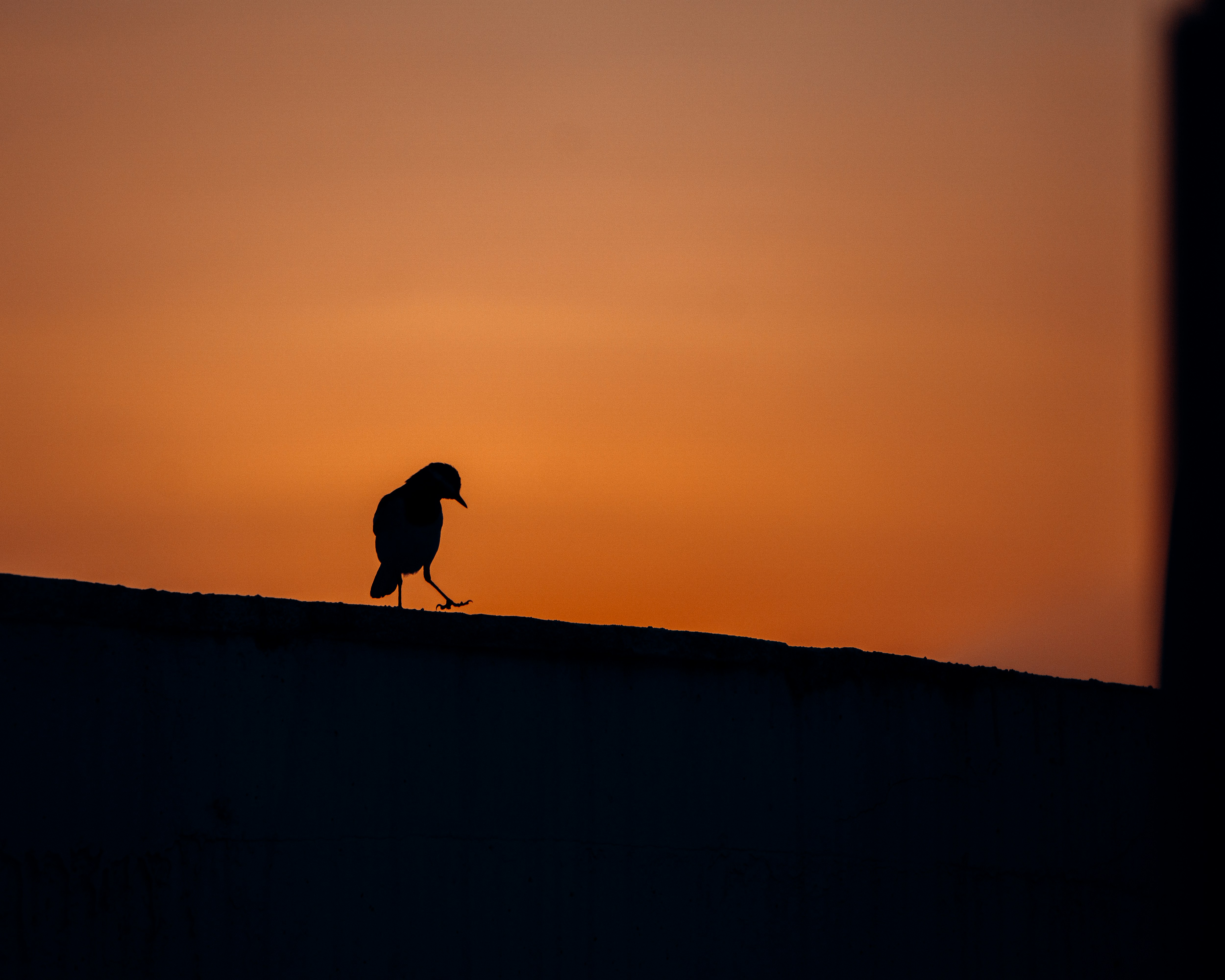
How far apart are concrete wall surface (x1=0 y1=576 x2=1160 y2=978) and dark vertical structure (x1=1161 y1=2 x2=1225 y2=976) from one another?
1.67 metres

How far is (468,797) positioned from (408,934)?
493 mm

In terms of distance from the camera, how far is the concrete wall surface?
4047 millimetres

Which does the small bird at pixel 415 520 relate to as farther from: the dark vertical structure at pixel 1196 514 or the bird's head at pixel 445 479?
the dark vertical structure at pixel 1196 514

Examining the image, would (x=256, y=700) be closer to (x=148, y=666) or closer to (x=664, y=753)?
(x=148, y=666)

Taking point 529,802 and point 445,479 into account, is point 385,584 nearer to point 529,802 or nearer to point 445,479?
point 445,479

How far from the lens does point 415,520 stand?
863cm

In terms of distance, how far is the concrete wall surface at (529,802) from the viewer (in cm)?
405

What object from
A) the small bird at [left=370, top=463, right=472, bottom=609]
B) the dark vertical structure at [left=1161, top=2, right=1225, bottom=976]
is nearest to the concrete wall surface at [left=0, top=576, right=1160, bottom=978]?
the dark vertical structure at [left=1161, top=2, right=1225, bottom=976]

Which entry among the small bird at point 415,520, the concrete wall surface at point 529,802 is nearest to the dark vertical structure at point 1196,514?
the concrete wall surface at point 529,802

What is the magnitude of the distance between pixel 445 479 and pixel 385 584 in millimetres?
837

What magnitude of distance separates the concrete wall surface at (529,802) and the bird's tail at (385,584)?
12.6 feet

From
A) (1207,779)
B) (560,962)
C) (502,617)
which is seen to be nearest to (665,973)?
(560,962)

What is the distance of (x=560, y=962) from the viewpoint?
16.1ft

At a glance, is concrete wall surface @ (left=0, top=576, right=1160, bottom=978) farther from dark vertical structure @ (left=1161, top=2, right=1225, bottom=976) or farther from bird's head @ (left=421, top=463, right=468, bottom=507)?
bird's head @ (left=421, top=463, right=468, bottom=507)
